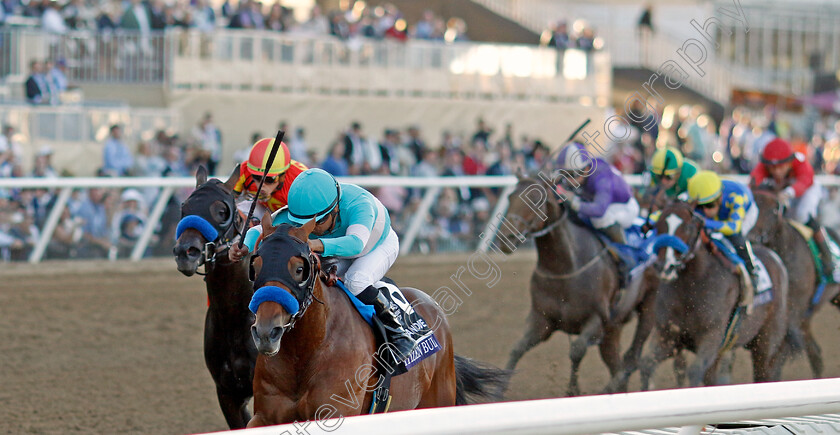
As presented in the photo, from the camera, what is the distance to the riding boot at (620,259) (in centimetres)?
546

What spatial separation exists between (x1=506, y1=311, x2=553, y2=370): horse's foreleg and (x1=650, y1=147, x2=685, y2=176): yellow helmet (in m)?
1.13

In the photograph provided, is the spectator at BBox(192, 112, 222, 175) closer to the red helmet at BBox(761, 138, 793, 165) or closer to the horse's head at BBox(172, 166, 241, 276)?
the red helmet at BBox(761, 138, 793, 165)

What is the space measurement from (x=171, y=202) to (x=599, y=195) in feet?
13.6

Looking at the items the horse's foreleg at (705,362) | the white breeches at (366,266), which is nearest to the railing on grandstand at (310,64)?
the horse's foreleg at (705,362)

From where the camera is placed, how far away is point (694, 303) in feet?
16.4

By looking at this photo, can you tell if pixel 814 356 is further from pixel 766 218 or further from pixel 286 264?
pixel 286 264

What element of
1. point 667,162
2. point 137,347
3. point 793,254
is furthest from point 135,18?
point 793,254

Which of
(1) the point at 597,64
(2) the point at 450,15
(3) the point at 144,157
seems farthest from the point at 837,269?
(2) the point at 450,15

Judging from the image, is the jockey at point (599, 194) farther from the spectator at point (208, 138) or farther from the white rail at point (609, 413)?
the spectator at point (208, 138)

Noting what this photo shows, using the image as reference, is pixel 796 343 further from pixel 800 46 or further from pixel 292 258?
pixel 800 46

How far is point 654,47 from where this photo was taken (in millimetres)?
18234

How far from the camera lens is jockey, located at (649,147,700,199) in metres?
5.55

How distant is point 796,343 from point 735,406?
13.6 feet

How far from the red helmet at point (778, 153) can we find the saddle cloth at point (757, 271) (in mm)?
1234
